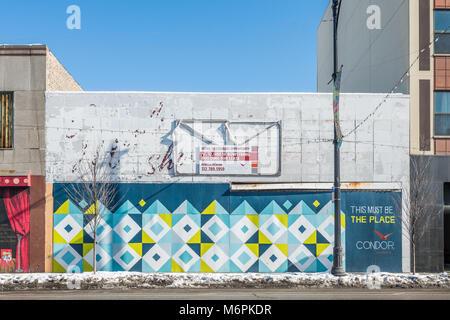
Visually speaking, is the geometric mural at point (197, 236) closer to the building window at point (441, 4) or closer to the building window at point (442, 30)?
the building window at point (442, 30)

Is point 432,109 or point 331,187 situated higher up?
point 432,109

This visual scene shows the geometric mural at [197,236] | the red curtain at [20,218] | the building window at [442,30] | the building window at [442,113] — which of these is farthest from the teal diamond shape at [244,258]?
the building window at [442,30]

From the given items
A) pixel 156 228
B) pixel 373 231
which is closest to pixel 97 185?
pixel 156 228

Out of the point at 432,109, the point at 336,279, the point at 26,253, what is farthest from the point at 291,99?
the point at 26,253

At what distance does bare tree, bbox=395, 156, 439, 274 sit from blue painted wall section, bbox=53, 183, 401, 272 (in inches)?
75.0

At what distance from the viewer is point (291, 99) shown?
15.6 meters

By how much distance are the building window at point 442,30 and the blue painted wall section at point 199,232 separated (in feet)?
26.4

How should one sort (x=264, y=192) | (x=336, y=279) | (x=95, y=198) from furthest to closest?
(x=264, y=192), (x=95, y=198), (x=336, y=279)

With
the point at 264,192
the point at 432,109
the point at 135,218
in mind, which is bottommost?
the point at 135,218

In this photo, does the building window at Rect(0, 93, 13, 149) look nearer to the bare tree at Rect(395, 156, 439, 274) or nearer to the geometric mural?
the geometric mural

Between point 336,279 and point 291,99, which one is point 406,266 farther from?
point 291,99

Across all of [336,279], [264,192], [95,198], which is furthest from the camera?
[264,192]

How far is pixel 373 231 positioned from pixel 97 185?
1122cm

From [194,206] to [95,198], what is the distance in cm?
379
